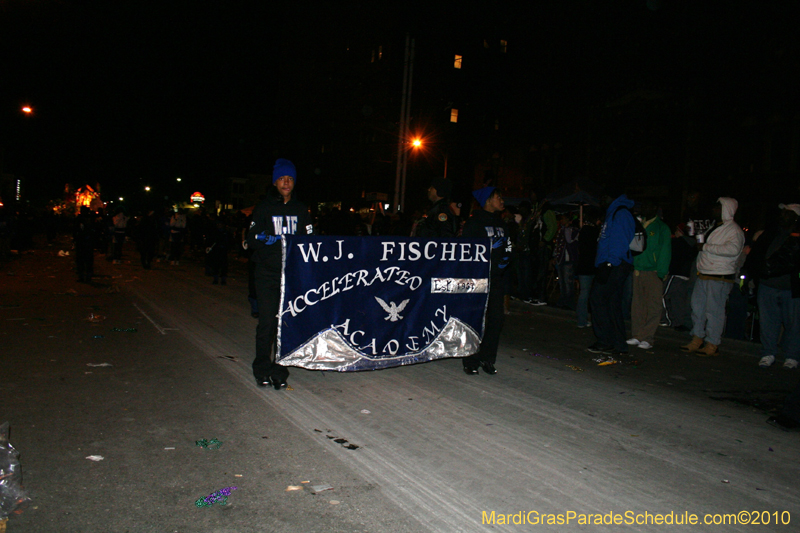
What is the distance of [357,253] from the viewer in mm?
5734

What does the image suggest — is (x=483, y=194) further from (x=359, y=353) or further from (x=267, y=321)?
(x=267, y=321)

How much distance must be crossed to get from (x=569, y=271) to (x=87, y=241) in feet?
38.1

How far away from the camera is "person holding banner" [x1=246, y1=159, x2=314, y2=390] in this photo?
5.40 m

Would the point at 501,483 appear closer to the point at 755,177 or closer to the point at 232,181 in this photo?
the point at 755,177

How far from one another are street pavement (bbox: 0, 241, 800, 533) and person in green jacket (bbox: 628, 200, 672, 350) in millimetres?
931

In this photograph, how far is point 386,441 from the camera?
4.27 metres

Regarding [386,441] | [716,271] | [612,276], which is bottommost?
[386,441]

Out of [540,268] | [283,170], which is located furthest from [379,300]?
[540,268]

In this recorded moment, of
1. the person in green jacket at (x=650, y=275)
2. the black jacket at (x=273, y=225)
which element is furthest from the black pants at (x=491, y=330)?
the person in green jacket at (x=650, y=275)

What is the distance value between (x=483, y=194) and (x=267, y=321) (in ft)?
8.95

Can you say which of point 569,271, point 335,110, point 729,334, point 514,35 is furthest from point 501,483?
point 335,110

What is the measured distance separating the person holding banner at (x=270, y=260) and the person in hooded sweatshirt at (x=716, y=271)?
5783mm

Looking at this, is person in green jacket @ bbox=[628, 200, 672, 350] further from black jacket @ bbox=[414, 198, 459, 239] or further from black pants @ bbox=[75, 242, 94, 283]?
black pants @ bbox=[75, 242, 94, 283]

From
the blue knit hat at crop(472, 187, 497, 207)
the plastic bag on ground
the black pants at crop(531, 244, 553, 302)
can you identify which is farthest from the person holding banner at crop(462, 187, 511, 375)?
the black pants at crop(531, 244, 553, 302)
